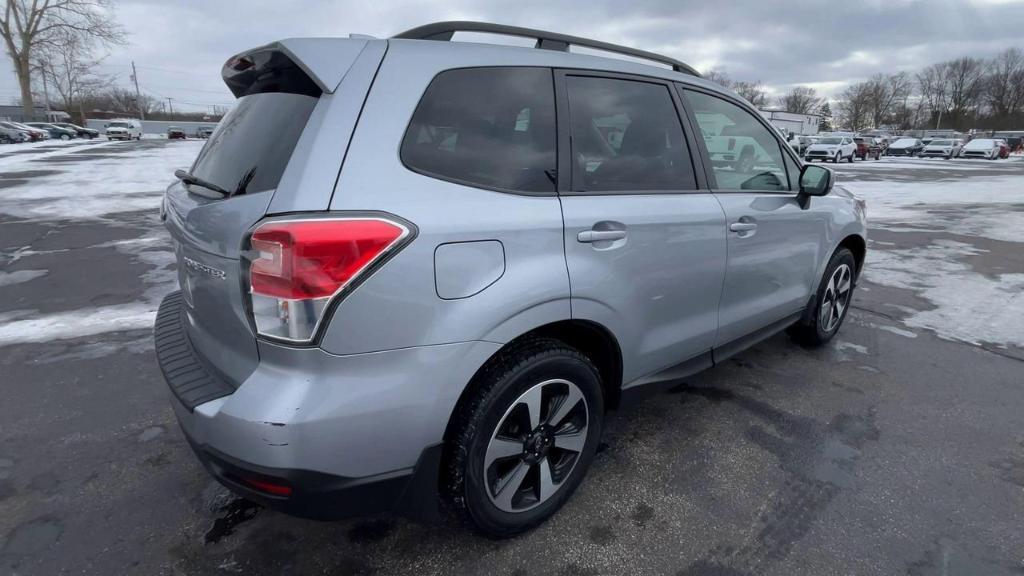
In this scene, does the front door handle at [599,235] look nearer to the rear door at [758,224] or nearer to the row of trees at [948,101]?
the rear door at [758,224]

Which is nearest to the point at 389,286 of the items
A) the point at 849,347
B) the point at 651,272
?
the point at 651,272

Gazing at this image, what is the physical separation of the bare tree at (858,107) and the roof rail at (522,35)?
108913 millimetres

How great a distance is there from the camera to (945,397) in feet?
11.5

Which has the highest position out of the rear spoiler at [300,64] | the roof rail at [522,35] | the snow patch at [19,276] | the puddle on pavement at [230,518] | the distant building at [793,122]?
the distant building at [793,122]

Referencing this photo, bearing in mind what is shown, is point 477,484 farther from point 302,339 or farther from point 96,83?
point 96,83

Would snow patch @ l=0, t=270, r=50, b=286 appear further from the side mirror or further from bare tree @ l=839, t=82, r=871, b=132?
bare tree @ l=839, t=82, r=871, b=132

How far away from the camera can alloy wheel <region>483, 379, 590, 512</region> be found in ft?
6.72

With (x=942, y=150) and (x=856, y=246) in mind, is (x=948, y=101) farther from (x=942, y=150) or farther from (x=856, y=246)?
(x=856, y=246)

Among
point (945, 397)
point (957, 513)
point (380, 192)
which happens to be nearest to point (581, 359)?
point (380, 192)

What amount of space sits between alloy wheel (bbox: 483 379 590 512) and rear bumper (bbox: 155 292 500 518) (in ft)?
0.96

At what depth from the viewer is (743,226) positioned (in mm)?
2836

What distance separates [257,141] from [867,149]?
44.0m

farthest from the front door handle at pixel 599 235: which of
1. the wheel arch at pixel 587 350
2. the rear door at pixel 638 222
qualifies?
the wheel arch at pixel 587 350

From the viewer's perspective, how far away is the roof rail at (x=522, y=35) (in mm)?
2090
